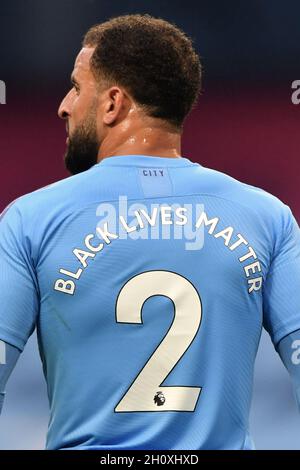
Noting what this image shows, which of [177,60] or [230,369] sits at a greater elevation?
[177,60]

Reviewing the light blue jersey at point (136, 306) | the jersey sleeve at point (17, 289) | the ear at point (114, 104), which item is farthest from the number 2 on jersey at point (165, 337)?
the ear at point (114, 104)

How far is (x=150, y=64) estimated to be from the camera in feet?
4.17

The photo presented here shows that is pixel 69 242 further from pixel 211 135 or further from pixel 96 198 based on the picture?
pixel 211 135

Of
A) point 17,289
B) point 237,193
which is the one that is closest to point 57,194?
point 17,289

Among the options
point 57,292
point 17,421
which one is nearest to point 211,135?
point 17,421

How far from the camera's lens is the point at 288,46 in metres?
3.24

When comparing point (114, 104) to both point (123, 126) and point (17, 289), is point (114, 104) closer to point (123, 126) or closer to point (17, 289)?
point (123, 126)

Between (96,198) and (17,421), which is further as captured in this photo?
(17,421)

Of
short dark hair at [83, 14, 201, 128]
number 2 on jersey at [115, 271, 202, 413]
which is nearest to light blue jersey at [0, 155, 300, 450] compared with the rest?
number 2 on jersey at [115, 271, 202, 413]

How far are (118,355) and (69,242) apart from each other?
15 cm

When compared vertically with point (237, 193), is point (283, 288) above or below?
below

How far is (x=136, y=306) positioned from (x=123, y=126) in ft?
0.85

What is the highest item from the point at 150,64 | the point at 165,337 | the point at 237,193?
the point at 150,64

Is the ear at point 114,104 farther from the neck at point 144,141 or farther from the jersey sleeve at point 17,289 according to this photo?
the jersey sleeve at point 17,289
